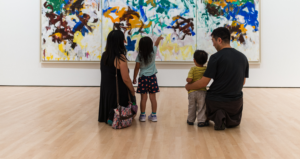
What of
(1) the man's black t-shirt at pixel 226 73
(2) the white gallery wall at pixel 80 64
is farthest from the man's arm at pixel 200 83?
(2) the white gallery wall at pixel 80 64

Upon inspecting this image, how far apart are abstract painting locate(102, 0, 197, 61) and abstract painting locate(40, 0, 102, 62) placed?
41cm

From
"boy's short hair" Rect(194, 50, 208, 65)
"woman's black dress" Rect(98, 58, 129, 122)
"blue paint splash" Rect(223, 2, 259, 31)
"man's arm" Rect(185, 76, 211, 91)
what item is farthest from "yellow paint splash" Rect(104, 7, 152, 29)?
"man's arm" Rect(185, 76, 211, 91)

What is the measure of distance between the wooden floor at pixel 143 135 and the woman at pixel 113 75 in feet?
1.08

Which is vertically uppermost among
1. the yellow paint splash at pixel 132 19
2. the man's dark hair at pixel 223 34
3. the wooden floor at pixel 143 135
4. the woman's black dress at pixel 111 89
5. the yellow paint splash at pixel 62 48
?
the yellow paint splash at pixel 132 19

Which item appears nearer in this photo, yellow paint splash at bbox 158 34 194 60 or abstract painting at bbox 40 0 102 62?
yellow paint splash at bbox 158 34 194 60

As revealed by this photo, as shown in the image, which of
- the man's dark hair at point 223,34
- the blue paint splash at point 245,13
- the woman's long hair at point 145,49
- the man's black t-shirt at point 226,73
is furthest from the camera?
the blue paint splash at point 245,13

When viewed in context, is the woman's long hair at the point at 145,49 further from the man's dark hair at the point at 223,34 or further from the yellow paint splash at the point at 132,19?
the yellow paint splash at the point at 132,19

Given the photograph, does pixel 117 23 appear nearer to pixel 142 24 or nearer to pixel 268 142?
pixel 142 24

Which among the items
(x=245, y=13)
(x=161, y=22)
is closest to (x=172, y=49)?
(x=161, y=22)

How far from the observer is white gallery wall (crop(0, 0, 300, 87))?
8617 mm

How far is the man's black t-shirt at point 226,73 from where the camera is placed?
4199mm

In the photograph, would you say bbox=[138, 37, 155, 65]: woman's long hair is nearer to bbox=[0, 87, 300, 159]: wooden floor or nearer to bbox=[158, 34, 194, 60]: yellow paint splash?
bbox=[0, 87, 300, 159]: wooden floor

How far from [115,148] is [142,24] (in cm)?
580

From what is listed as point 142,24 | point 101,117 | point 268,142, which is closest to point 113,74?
point 101,117
